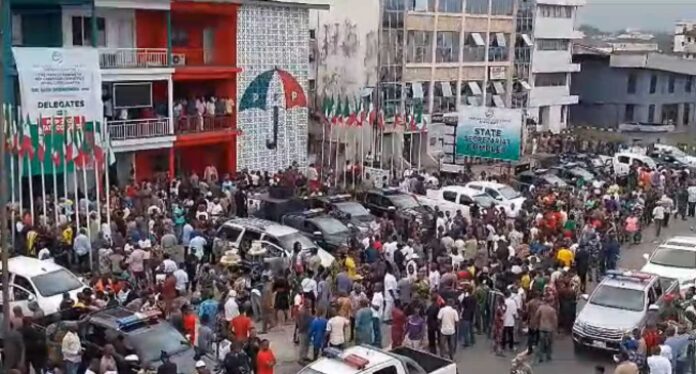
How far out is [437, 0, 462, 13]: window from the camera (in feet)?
156

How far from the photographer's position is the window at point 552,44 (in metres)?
59.9

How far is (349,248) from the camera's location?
2400cm

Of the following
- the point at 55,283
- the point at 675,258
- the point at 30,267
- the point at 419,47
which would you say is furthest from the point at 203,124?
the point at 675,258

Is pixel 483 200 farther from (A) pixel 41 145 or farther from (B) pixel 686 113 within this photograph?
(B) pixel 686 113

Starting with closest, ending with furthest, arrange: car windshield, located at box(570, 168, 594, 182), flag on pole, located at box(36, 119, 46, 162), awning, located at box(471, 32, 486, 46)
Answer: flag on pole, located at box(36, 119, 46, 162) < car windshield, located at box(570, 168, 594, 182) < awning, located at box(471, 32, 486, 46)

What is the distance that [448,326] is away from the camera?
18.2m

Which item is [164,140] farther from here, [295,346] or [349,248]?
[295,346]

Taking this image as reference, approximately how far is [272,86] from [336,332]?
2184cm

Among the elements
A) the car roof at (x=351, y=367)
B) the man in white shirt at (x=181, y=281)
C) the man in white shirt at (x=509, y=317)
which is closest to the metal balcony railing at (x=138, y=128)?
the man in white shirt at (x=181, y=281)

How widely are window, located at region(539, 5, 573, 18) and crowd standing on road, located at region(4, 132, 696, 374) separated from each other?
1296 inches

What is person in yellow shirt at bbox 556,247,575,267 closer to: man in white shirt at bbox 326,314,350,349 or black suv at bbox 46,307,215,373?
man in white shirt at bbox 326,314,350,349

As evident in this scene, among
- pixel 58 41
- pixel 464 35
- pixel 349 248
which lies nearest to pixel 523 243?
pixel 349 248

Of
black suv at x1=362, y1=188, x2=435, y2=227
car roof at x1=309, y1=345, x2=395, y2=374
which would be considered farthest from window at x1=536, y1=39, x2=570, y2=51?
car roof at x1=309, y1=345, x2=395, y2=374

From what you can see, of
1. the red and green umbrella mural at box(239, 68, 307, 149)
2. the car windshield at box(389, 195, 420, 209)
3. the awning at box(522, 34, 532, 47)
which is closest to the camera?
the car windshield at box(389, 195, 420, 209)
